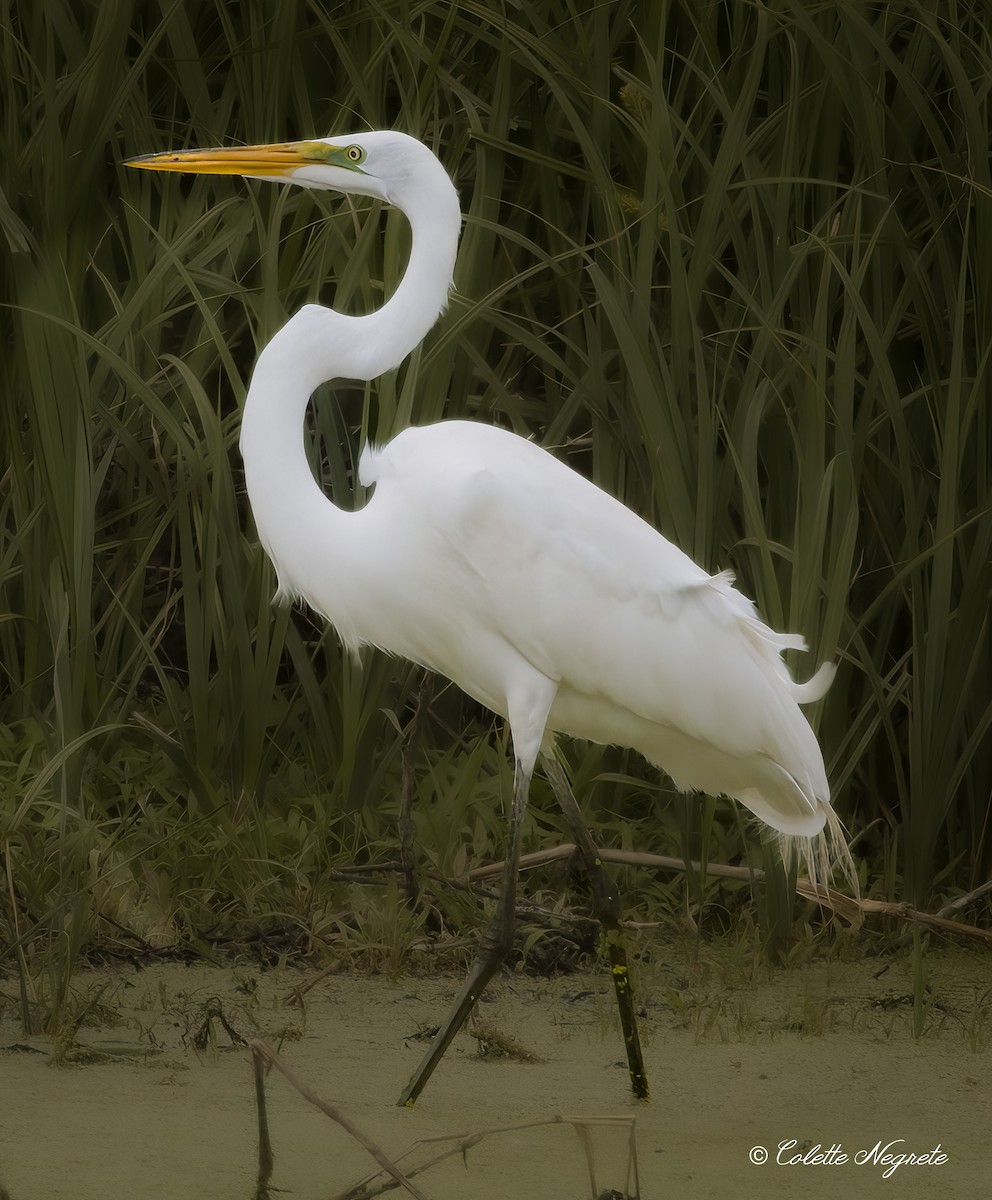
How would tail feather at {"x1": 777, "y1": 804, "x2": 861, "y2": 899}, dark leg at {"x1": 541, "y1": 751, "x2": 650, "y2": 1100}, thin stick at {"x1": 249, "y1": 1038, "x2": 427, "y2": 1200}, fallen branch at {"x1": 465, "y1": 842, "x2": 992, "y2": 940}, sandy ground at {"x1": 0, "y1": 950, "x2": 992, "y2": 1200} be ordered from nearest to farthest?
thin stick at {"x1": 249, "y1": 1038, "x2": 427, "y2": 1200}
sandy ground at {"x1": 0, "y1": 950, "x2": 992, "y2": 1200}
dark leg at {"x1": 541, "y1": 751, "x2": 650, "y2": 1100}
tail feather at {"x1": 777, "y1": 804, "x2": 861, "y2": 899}
fallen branch at {"x1": 465, "y1": 842, "x2": 992, "y2": 940}

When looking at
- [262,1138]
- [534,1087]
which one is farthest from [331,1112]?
[534,1087]

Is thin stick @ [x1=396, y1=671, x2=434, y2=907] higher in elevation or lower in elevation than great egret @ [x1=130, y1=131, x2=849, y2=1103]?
lower

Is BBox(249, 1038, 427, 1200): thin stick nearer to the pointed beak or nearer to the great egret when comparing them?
the great egret

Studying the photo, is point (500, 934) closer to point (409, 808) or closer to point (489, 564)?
point (409, 808)

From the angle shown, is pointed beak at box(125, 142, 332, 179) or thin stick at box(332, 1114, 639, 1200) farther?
pointed beak at box(125, 142, 332, 179)

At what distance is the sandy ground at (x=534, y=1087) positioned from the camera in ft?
7.05

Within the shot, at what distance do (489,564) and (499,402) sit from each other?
937mm

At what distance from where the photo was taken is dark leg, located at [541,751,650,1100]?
2.47m

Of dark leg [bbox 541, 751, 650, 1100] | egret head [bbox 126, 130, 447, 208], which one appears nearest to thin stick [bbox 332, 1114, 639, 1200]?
dark leg [bbox 541, 751, 650, 1100]

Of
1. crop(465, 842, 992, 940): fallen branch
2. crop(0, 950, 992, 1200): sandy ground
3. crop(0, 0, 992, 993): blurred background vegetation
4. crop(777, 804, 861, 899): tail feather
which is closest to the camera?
crop(0, 950, 992, 1200): sandy ground

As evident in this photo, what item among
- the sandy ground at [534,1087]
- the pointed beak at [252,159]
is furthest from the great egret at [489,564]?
the sandy ground at [534,1087]

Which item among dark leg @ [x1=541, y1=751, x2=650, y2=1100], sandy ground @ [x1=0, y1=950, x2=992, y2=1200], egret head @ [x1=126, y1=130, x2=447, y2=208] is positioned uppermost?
egret head @ [x1=126, y1=130, x2=447, y2=208]

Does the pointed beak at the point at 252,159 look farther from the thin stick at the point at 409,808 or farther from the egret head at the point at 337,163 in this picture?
the thin stick at the point at 409,808

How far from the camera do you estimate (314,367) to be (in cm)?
252
